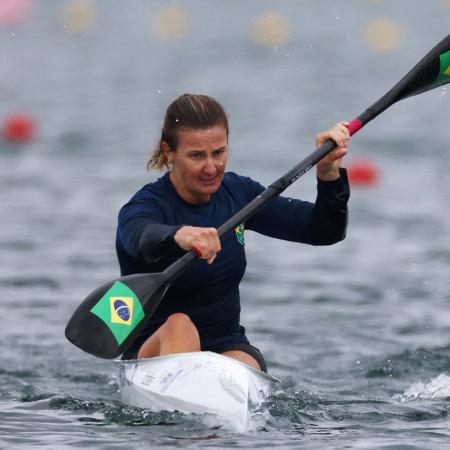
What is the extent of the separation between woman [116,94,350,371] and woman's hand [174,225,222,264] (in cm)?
4

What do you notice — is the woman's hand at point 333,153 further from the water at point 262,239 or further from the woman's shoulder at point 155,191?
the water at point 262,239

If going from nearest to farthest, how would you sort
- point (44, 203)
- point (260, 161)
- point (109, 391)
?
point (109, 391), point (44, 203), point (260, 161)

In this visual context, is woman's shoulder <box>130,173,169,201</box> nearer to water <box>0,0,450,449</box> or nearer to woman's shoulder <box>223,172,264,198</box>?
woman's shoulder <box>223,172,264,198</box>

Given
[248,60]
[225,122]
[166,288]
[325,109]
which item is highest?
[248,60]

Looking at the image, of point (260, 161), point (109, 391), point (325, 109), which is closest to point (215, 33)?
point (325, 109)

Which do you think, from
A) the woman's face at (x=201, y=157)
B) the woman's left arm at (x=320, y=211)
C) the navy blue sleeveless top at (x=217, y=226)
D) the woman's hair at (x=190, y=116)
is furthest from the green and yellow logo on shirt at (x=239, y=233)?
the woman's hair at (x=190, y=116)

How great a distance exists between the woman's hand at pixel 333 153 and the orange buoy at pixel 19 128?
11.2 m

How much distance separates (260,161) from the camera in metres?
14.9

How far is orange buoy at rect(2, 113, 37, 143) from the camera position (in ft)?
55.3

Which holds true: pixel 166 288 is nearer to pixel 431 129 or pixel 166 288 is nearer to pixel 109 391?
pixel 109 391

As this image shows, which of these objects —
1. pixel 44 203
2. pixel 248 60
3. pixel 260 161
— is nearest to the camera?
pixel 44 203

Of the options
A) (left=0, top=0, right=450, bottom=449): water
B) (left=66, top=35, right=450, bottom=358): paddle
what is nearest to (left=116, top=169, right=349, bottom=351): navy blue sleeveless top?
(left=66, top=35, right=450, bottom=358): paddle

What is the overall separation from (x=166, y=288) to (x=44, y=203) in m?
7.31

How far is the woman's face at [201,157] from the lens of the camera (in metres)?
5.61
